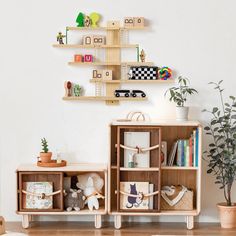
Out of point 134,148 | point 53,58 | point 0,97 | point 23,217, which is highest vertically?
point 53,58

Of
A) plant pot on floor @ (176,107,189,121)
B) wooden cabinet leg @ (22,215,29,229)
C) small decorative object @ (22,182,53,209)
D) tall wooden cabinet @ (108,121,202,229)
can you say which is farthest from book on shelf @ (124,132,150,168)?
wooden cabinet leg @ (22,215,29,229)

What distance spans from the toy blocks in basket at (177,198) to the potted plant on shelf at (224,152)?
0.23 m

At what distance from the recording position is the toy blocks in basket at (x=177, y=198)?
14.7 ft

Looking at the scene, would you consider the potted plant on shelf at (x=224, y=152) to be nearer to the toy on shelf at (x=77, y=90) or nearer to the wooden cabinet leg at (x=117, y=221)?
the wooden cabinet leg at (x=117, y=221)

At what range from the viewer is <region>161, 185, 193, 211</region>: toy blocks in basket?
4473mm

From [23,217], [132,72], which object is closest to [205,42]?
[132,72]

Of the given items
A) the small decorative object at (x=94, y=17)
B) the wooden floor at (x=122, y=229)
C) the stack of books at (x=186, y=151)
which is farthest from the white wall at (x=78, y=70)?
the stack of books at (x=186, y=151)

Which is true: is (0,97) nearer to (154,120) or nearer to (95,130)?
(95,130)

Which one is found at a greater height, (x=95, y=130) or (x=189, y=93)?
(x=189, y=93)

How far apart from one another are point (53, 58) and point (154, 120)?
0.91 m

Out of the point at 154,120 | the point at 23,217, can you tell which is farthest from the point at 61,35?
the point at 23,217

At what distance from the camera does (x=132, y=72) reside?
15.0ft

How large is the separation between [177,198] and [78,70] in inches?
48.2

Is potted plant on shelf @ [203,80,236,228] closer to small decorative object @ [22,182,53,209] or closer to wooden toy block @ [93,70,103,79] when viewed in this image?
wooden toy block @ [93,70,103,79]
